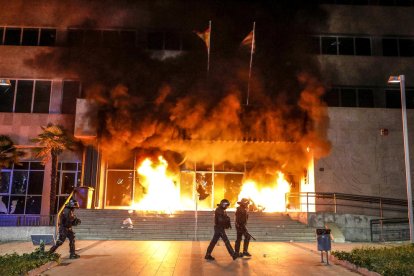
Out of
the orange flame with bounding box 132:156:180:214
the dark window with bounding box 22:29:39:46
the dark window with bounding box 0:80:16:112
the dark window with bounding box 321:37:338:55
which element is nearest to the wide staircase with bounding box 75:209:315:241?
the orange flame with bounding box 132:156:180:214

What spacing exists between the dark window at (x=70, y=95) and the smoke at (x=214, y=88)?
686mm

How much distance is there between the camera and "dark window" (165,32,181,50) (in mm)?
23453

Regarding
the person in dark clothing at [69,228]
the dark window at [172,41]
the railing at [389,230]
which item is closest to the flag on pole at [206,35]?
the dark window at [172,41]

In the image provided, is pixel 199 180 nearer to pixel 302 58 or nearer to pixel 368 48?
pixel 302 58

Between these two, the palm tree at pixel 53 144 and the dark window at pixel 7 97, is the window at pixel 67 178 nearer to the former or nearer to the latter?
the palm tree at pixel 53 144

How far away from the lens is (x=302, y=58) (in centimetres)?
2284

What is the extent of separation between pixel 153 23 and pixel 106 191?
10.4 metres

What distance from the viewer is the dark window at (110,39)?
23312 millimetres

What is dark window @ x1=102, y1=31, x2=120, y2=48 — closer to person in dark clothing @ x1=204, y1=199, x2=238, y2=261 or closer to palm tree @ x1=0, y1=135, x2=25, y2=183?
palm tree @ x1=0, y1=135, x2=25, y2=183

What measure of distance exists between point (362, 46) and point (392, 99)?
367 cm

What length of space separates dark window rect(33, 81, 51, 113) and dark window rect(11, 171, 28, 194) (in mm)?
3672

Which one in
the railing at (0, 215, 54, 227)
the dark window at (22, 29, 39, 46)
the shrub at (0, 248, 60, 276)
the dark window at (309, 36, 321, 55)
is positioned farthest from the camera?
the dark window at (309, 36, 321, 55)

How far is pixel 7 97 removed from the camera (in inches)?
891

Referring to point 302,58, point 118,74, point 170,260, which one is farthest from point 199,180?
point 170,260
